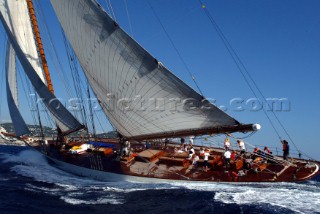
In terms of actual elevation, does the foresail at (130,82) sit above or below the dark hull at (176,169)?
above

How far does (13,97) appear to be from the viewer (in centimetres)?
3459

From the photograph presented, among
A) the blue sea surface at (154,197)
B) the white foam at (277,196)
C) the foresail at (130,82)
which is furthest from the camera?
the foresail at (130,82)

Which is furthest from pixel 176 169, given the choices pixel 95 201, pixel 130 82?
pixel 130 82

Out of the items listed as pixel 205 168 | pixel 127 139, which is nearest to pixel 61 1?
pixel 127 139

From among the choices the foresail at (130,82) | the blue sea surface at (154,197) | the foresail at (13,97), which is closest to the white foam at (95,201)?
the blue sea surface at (154,197)

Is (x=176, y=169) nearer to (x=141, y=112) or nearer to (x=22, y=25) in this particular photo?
(x=141, y=112)

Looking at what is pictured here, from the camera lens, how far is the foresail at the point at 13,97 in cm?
3409

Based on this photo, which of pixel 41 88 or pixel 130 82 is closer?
pixel 130 82

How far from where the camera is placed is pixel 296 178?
17797mm

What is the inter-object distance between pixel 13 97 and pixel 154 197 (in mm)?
25096

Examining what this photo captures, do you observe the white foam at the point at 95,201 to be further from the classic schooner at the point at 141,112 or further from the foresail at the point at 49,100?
the foresail at the point at 49,100

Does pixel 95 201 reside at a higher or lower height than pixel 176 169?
lower

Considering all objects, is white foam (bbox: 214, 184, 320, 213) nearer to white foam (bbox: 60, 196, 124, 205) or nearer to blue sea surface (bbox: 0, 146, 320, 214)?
blue sea surface (bbox: 0, 146, 320, 214)

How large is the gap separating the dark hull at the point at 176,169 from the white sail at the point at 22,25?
12828mm
